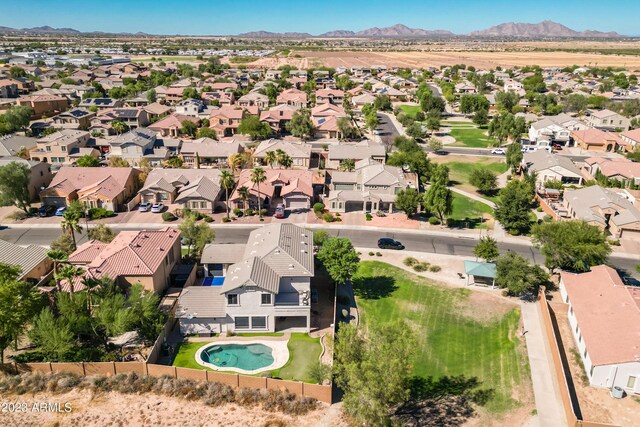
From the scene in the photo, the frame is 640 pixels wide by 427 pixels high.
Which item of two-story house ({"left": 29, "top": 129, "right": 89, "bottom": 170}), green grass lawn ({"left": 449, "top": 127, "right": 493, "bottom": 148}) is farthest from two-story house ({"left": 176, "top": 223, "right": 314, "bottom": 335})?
green grass lawn ({"left": 449, "top": 127, "right": 493, "bottom": 148})

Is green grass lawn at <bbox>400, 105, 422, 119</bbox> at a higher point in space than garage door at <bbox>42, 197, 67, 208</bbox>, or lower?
higher

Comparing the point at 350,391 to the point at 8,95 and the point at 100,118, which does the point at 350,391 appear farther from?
the point at 8,95

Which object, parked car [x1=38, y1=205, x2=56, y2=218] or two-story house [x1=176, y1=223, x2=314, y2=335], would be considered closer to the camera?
two-story house [x1=176, y1=223, x2=314, y2=335]

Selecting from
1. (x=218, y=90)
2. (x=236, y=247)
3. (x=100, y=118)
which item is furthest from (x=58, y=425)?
(x=218, y=90)

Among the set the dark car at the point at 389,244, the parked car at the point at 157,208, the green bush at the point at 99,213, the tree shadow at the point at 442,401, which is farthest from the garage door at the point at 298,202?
the tree shadow at the point at 442,401

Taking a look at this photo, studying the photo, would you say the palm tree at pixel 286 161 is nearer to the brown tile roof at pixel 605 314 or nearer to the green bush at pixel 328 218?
the green bush at pixel 328 218

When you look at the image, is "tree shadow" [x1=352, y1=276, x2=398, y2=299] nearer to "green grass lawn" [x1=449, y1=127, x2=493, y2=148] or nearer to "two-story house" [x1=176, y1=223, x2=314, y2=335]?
"two-story house" [x1=176, y1=223, x2=314, y2=335]
